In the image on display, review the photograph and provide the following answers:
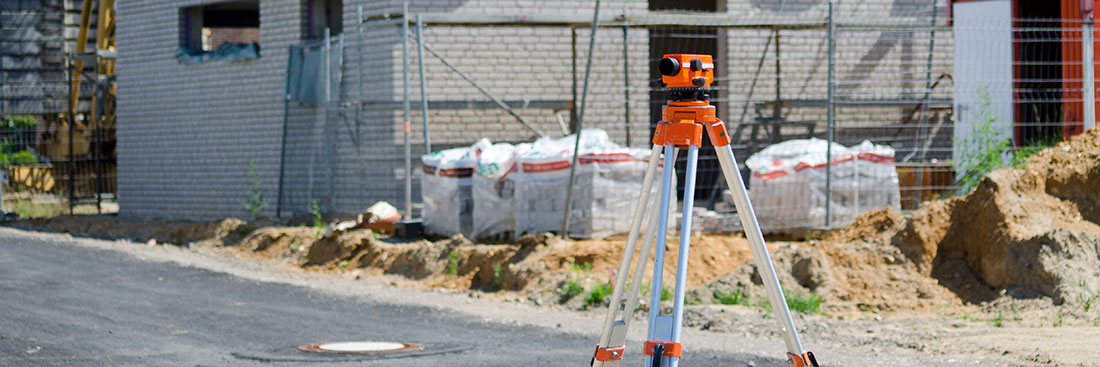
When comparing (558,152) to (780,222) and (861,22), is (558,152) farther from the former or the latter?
(861,22)

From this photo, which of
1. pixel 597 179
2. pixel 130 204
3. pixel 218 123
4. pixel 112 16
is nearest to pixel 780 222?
pixel 597 179

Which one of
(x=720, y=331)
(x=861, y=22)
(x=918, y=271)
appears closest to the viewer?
(x=720, y=331)

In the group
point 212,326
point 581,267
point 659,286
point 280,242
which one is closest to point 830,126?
point 581,267

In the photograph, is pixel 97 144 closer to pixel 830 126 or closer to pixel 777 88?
pixel 777 88

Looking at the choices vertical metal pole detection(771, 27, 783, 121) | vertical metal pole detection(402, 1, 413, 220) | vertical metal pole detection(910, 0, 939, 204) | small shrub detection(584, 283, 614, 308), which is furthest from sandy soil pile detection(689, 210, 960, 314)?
vertical metal pole detection(771, 27, 783, 121)

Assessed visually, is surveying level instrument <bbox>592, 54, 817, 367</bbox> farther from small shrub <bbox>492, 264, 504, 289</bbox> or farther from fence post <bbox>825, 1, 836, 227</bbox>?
fence post <bbox>825, 1, 836, 227</bbox>

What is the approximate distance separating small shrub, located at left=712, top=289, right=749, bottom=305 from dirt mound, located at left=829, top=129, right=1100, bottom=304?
5.44 ft

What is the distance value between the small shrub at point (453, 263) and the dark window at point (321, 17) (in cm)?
552

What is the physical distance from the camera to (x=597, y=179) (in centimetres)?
1243

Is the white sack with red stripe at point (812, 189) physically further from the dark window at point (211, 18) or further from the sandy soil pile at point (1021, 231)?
the dark window at point (211, 18)

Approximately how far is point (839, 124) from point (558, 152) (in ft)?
18.9

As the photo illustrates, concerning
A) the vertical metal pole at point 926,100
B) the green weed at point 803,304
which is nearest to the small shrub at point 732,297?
the green weed at point 803,304

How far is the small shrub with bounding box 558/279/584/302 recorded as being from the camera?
10852 millimetres

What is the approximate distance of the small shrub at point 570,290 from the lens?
10852 millimetres
